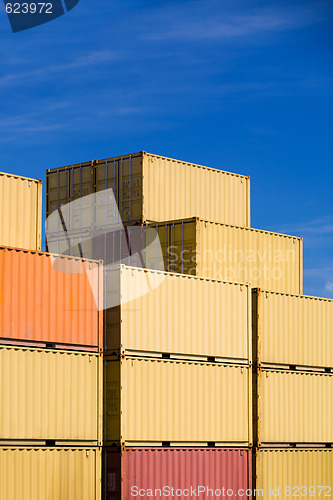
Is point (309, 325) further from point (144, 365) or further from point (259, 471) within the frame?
point (144, 365)

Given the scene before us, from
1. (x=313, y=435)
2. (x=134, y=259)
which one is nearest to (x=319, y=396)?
(x=313, y=435)

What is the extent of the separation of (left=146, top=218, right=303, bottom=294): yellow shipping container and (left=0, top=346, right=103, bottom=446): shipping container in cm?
631

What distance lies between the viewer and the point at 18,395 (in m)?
23.6

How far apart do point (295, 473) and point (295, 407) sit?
88.9 inches

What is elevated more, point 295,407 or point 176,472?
point 295,407

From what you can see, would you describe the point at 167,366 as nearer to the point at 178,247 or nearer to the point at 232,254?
the point at 178,247

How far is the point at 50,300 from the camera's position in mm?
24672

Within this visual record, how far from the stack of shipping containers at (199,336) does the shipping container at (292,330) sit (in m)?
0.05

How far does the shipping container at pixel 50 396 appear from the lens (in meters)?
23.4

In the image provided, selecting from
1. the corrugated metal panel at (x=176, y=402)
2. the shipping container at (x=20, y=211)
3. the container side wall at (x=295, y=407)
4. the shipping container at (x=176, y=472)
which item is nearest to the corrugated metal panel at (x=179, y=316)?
the corrugated metal panel at (x=176, y=402)

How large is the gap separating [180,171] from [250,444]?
1029 centimetres

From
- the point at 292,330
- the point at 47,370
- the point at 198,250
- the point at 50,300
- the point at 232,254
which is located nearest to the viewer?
the point at 47,370

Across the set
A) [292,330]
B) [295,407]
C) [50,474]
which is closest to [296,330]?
[292,330]

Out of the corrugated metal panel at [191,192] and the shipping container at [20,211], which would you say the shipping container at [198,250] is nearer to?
the corrugated metal panel at [191,192]
